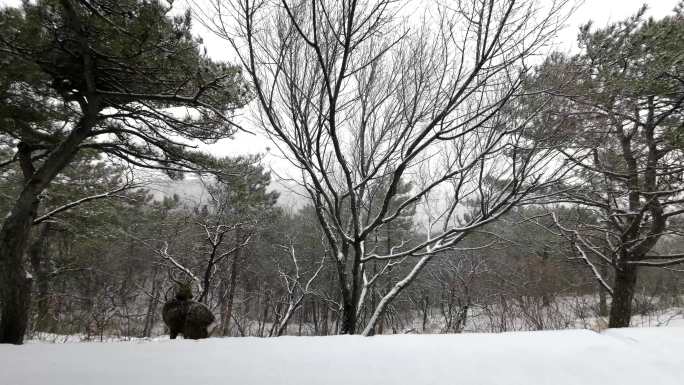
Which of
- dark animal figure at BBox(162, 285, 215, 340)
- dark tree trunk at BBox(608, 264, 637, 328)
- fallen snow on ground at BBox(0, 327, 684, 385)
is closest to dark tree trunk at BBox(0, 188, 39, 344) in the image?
dark animal figure at BBox(162, 285, 215, 340)

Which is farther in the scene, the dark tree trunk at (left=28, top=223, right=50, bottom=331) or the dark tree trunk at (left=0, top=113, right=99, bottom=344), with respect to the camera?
the dark tree trunk at (left=28, top=223, right=50, bottom=331)

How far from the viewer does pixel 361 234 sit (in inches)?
143

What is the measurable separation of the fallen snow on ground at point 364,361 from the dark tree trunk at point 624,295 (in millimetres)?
4821

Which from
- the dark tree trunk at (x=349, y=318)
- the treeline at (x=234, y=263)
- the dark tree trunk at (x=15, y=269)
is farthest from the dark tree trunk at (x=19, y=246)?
the dark tree trunk at (x=349, y=318)

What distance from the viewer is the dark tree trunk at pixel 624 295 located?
516cm

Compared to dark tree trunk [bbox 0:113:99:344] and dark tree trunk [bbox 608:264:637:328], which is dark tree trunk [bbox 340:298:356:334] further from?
dark tree trunk [bbox 608:264:637:328]

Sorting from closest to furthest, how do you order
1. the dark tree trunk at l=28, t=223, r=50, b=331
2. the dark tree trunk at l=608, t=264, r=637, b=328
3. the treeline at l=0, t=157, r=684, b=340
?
the dark tree trunk at l=608, t=264, r=637, b=328
the treeline at l=0, t=157, r=684, b=340
the dark tree trunk at l=28, t=223, r=50, b=331

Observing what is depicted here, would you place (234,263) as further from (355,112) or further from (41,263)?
(355,112)

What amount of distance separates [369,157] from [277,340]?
11.8 feet

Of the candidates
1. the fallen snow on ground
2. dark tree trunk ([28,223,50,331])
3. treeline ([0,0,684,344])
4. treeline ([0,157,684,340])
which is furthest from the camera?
dark tree trunk ([28,223,50,331])

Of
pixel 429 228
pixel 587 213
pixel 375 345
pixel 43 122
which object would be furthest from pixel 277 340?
pixel 587 213

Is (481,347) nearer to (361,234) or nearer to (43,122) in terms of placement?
(361,234)

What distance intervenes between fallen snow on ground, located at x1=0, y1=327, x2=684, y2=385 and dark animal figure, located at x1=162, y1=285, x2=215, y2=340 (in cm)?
206

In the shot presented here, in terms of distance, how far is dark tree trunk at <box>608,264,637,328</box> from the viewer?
5.16m
